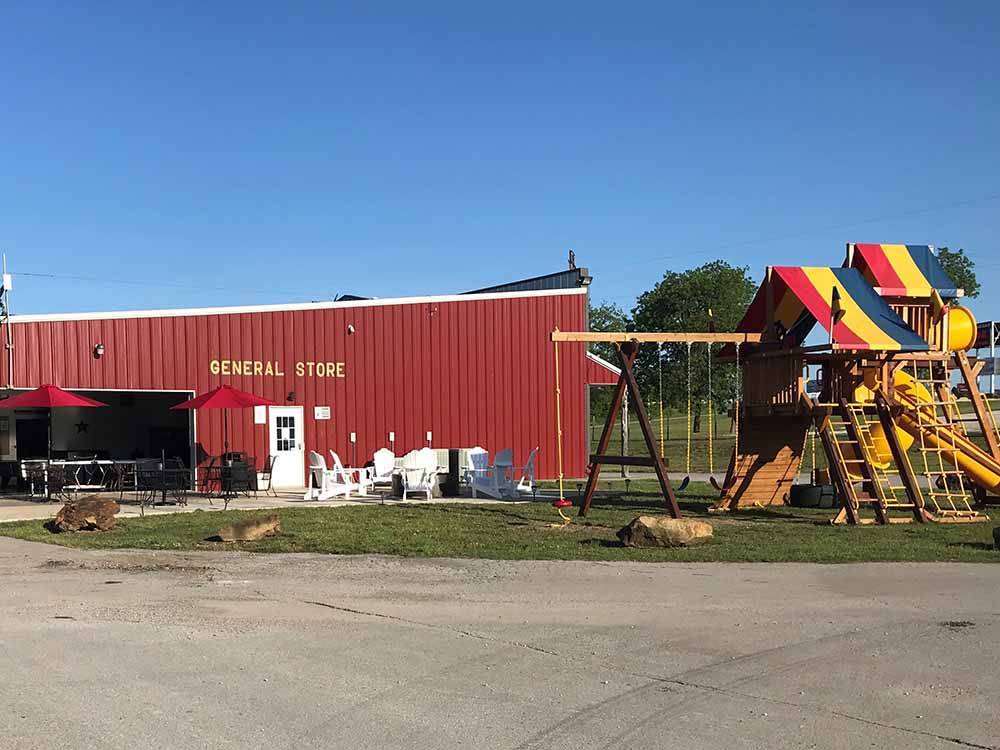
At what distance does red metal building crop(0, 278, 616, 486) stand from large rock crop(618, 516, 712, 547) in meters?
13.4

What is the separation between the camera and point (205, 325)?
24016 millimetres

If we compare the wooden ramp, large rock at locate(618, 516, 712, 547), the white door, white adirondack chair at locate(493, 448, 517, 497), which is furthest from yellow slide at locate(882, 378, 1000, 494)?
the white door

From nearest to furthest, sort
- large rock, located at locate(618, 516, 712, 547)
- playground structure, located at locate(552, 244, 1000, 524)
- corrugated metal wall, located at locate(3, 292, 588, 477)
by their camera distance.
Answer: large rock, located at locate(618, 516, 712, 547) < playground structure, located at locate(552, 244, 1000, 524) < corrugated metal wall, located at locate(3, 292, 588, 477)

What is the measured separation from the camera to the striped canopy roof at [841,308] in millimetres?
16500

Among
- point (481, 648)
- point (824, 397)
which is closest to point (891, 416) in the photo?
point (824, 397)

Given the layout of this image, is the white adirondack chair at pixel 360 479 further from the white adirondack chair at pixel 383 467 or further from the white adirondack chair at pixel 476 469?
the white adirondack chair at pixel 476 469

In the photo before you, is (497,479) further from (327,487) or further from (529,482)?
(327,487)

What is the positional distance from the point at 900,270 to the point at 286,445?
13961mm

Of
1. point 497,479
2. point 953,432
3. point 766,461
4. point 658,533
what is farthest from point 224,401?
point 953,432

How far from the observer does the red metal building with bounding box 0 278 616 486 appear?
2303 cm

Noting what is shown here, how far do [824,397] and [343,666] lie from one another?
12.5m

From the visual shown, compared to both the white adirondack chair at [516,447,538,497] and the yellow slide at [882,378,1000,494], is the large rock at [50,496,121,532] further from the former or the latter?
the yellow slide at [882,378,1000,494]

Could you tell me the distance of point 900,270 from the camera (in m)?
18.8

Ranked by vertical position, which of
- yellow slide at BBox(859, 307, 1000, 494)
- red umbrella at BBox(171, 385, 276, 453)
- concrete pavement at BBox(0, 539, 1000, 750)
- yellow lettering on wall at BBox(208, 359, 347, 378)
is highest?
yellow lettering on wall at BBox(208, 359, 347, 378)
